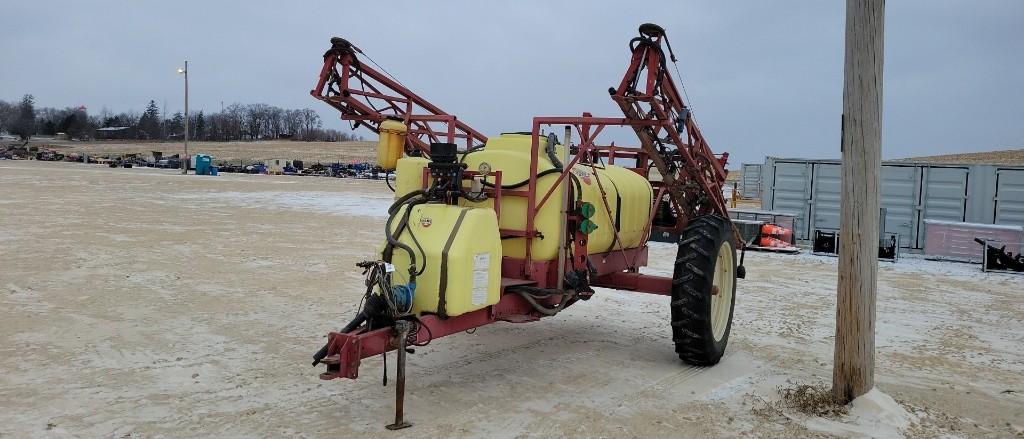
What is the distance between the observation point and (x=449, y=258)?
4.74 meters

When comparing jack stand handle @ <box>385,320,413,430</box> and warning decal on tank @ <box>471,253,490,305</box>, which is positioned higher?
warning decal on tank @ <box>471,253,490,305</box>

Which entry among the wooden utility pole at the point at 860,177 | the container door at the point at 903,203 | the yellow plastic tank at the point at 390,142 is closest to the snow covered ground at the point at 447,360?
the wooden utility pole at the point at 860,177

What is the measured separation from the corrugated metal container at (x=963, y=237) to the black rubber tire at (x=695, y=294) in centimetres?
1019

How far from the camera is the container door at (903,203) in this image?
1622cm

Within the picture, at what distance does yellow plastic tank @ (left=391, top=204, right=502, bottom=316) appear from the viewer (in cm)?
476

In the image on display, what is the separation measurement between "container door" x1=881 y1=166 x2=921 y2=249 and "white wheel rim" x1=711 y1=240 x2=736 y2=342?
10.8m

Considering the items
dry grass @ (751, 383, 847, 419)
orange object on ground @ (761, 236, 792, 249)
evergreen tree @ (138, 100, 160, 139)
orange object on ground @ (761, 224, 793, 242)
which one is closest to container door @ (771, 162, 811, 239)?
orange object on ground @ (761, 224, 793, 242)

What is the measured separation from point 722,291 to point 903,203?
11257mm

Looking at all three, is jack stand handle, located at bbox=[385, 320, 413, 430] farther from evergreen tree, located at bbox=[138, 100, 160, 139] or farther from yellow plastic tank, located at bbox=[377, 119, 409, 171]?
evergreen tree, located at bbox=[138, 100, 160, 139]

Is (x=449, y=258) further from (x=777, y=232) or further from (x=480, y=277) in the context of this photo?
(x=777, y=232)

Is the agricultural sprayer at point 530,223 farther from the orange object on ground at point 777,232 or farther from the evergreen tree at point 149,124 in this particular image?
the evergreen tree at point 149,124

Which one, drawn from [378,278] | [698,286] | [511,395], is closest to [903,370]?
[698,286]

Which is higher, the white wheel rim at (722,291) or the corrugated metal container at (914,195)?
the corrugated metal container at (914,195)

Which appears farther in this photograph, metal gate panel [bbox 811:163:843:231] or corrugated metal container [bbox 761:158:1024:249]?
metal gate panel [bbox 811:163:843:231]
